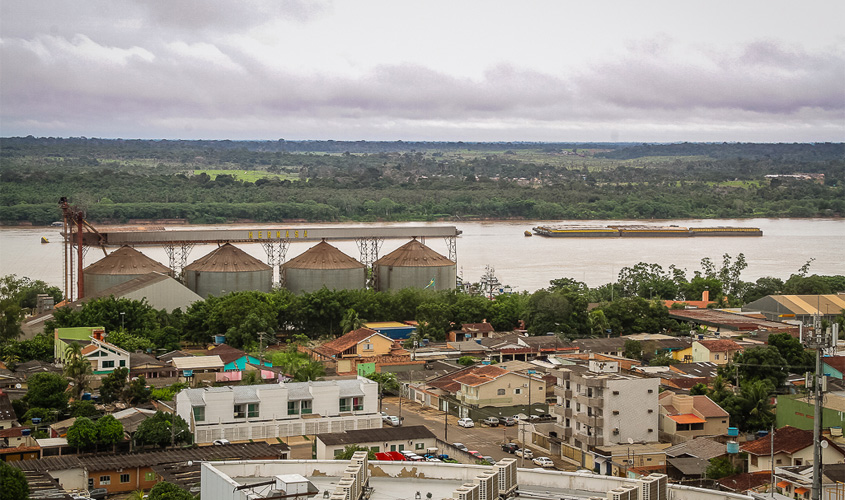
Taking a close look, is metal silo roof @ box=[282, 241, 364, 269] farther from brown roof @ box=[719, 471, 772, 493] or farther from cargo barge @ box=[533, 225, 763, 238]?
cargo barge @ box=[533, 225, 763, 238]

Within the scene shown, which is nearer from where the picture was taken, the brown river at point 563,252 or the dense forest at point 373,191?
the brown river at point 563,252

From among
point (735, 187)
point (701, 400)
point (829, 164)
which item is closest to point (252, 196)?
point (735, 187)

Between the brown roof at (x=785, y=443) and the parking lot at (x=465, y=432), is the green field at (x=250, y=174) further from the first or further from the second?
the brown roof at (x=785, y=443)

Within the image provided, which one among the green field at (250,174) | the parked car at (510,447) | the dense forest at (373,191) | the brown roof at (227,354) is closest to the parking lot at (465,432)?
the parked car at (510,447)

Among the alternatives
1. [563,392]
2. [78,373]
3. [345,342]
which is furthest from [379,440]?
[345,342]

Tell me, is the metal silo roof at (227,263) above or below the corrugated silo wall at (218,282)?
above

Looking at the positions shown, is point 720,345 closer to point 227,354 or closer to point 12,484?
point 227,354

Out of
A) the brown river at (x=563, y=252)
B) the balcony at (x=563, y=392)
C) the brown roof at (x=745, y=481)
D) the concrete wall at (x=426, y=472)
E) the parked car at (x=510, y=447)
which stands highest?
the concrete wall at (x=426, y=472)
